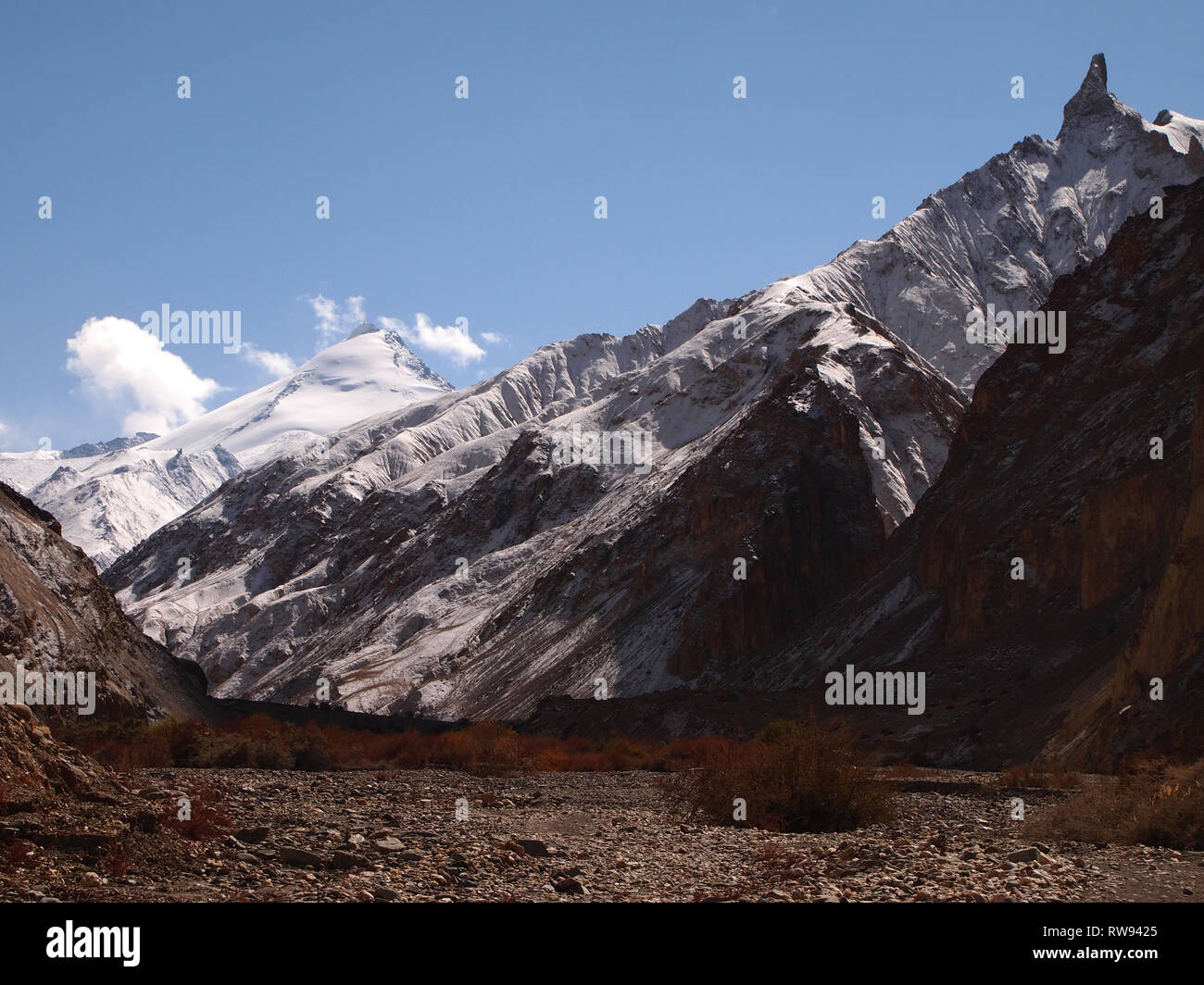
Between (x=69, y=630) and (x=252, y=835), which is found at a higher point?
(x=69, y=630)

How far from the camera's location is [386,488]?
162625mm

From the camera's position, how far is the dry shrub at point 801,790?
20.5 meters

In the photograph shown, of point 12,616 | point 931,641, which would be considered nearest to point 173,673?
point 12,616

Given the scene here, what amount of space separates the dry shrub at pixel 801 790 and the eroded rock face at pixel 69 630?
91.6 ft

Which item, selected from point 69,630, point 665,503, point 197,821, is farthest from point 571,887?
point 665,503

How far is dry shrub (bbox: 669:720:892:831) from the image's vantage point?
2050 centimetres

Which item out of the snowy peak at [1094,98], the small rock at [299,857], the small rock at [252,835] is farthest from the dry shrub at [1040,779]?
the snowy peak at [1094,98]

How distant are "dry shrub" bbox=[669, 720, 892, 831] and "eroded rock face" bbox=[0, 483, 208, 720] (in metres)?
27.9

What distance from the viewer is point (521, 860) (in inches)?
572

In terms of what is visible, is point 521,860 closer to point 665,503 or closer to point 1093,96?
point 665,503

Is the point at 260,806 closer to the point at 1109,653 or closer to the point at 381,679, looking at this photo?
the point at 1109,653

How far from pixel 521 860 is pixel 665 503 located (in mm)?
90733

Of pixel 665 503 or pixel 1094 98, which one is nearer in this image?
pixel 665 503

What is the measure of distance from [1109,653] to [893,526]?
57445 millimetres
